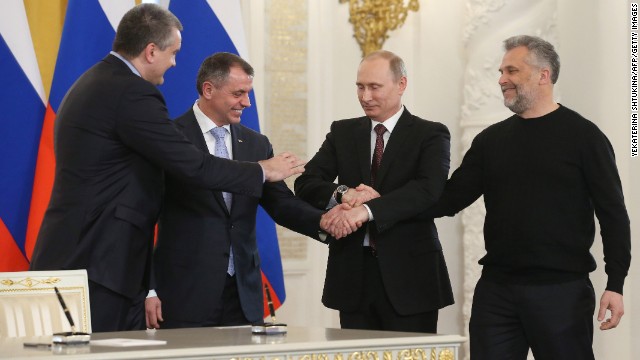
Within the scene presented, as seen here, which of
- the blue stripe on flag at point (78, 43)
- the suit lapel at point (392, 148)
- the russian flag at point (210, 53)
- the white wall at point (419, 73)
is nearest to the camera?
the suit lapel at point (392, 148)

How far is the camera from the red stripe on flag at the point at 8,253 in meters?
4.52

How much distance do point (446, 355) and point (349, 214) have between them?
1162 mm

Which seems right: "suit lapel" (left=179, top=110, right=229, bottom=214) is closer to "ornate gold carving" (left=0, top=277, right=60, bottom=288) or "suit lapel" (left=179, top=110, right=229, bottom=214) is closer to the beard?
"ornate gold carving" (left=0, top=277, right=60, bottom=288)

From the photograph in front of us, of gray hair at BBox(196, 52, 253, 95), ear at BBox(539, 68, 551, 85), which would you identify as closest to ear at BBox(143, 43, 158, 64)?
gray hair at BBox(196, 52, 253, 95)

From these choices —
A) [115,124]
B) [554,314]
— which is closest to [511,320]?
[554,314]

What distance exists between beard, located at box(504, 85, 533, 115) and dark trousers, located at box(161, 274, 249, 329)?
1266 mm

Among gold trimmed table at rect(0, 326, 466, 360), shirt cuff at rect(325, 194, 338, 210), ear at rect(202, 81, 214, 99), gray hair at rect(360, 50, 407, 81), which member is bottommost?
gold trimmed table at rect(0, 326, 466, 360)

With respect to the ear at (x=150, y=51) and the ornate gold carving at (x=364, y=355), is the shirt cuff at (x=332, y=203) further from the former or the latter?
the ornate gold carving at (x=364, y=355)

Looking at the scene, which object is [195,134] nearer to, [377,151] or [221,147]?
[221,147]

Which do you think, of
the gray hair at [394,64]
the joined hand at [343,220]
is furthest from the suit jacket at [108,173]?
the gray hair at [394,64]

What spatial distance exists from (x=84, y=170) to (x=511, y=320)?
1667 millimetres

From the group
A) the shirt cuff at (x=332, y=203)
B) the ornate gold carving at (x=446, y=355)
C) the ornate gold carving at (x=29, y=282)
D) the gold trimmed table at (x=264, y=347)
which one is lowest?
the ornate gold carving at (x=446, y=355)

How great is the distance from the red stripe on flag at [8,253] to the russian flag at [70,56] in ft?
0.16

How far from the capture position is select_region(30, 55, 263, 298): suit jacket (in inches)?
140
